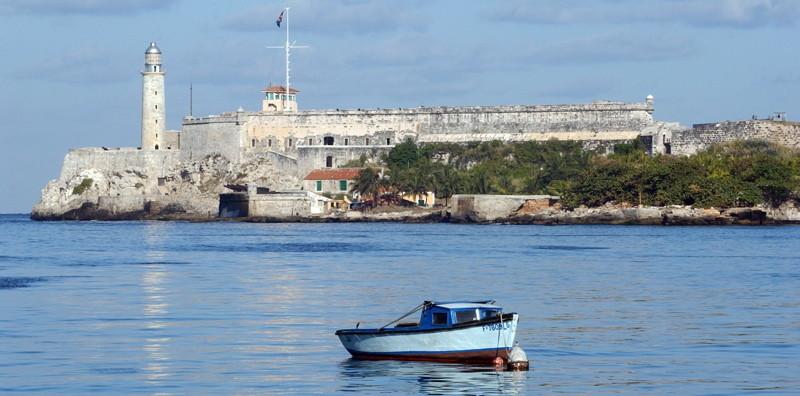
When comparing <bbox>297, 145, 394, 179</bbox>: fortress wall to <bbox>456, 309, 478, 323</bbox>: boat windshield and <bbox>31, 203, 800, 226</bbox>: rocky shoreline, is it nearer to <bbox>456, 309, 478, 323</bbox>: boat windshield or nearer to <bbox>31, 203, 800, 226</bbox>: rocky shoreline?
<bbox>31, 203, 800, 226</bbox>: rocky shoreline

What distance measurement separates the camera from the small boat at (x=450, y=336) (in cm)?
1777

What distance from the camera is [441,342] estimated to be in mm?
18062

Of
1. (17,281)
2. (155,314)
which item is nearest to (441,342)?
(155,314)

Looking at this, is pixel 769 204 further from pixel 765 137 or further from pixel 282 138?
pixel 282 138

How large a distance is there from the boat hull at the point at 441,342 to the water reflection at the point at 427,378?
0.45 feet

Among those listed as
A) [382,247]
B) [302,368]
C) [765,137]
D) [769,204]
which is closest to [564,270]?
[382,247]

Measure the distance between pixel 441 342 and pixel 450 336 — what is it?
0.18 metres

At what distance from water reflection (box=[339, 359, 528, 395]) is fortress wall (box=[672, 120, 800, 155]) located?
185 ft

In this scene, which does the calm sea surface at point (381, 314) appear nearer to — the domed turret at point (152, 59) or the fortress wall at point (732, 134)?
the fortress wall at point (732, 134)

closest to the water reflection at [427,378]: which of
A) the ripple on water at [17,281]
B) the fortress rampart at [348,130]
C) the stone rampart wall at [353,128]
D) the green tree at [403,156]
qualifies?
the ripple on water at [17,281]

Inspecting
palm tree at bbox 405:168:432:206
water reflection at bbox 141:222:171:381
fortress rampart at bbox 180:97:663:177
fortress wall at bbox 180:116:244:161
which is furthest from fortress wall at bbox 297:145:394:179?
water reflection at bbox 141:222:171:381

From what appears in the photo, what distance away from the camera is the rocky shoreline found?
63000mm

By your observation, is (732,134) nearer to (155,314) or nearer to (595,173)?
(595,173)

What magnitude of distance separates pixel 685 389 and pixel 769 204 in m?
49.7
